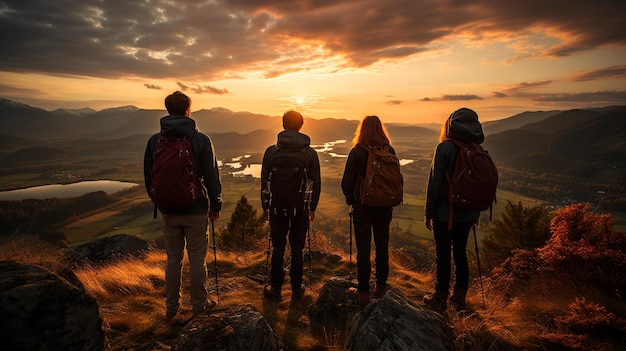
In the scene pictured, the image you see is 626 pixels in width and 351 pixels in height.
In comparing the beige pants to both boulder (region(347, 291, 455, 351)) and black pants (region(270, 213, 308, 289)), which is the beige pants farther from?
boulder (region(347, 291, 455, 351))

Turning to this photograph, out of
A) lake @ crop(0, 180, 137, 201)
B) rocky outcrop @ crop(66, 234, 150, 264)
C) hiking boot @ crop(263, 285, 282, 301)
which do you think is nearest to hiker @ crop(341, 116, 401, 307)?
hiking boot @ crop(263, 285, 282, 301)

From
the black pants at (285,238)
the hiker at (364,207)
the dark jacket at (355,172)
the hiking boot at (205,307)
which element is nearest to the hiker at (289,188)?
the black pants at (285,238)

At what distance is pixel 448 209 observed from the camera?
441 centimetres

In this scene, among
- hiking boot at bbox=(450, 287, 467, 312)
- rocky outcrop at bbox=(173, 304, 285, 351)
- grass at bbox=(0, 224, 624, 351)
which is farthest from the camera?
hiking boot at bbox=(450, 287, 467, 312)

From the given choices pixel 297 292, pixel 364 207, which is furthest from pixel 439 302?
pixel 297 292

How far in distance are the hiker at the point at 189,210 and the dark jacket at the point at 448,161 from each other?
343cm

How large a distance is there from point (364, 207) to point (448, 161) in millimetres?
1490

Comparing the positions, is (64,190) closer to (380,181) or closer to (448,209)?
(380,181)

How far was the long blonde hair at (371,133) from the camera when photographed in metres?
4.71

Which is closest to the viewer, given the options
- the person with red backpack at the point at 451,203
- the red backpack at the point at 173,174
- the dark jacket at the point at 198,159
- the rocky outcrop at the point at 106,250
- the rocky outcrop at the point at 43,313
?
the rocky outcrop at the point at 43,313

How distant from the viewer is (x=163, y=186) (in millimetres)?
3990

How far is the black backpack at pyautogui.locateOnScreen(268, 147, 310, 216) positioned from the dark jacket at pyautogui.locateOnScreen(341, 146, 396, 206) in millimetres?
773

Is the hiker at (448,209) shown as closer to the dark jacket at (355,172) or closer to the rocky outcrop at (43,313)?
the dark jacket at (355,172)

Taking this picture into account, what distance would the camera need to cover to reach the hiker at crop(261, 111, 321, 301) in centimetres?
489
